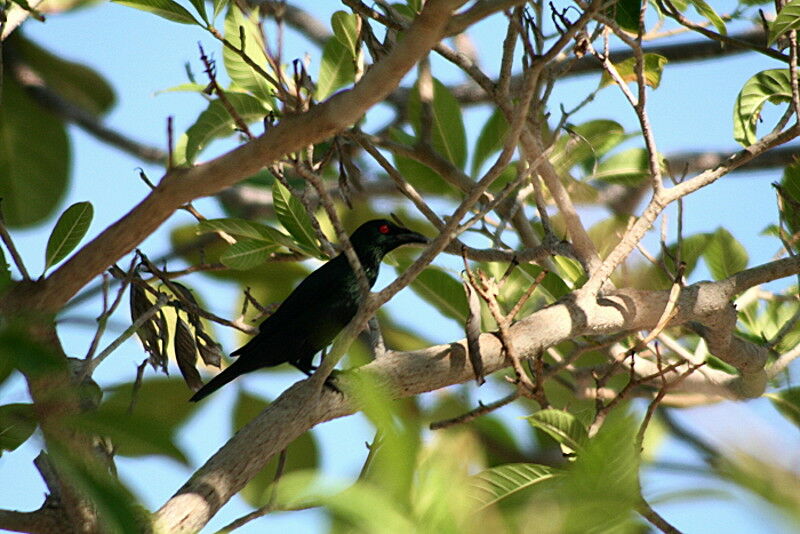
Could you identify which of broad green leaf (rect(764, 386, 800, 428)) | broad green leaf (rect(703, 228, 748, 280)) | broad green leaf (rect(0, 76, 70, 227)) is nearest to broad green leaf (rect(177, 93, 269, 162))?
broad green leaf (rect(703, 228, 748, 280))

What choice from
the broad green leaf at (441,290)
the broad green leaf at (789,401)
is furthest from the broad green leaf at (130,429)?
the broad green leaf at (789,401)

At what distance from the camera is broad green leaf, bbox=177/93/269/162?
3668 mm

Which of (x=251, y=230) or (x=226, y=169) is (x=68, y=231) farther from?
(x=226, y=169)

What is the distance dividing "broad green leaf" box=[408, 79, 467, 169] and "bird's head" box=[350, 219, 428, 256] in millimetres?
780

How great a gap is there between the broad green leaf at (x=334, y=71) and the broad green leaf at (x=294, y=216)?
1.76 ft

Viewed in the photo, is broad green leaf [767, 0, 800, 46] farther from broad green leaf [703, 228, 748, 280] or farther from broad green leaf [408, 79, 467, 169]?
broad green leaf [408, 79, 467, 169]

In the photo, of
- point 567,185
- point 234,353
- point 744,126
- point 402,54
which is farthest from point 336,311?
point 402,54

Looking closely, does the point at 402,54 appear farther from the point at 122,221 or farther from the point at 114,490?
the point at 114,490

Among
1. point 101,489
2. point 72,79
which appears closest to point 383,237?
point 72,79

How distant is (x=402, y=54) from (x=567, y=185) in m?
2.56

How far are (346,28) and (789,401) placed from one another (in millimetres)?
2317

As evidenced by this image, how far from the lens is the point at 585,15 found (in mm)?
2424

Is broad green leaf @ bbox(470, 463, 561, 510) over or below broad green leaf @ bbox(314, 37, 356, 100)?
below

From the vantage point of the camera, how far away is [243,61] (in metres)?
3.46
